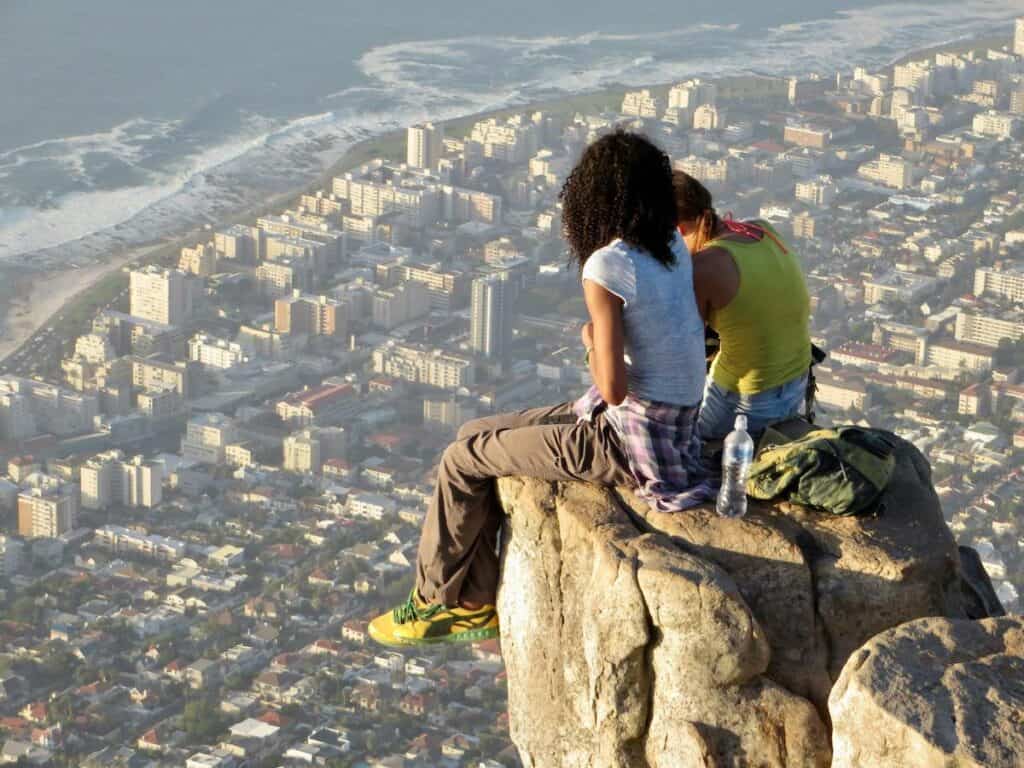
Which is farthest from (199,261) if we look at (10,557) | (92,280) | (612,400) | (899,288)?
(612,400)

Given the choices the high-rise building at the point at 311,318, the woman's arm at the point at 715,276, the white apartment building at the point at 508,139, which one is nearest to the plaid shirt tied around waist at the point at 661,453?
the woman's arm at the point at 715,276

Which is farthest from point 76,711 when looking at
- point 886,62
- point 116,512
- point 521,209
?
point 886,62

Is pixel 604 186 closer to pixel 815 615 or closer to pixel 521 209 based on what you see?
pixel 815 615

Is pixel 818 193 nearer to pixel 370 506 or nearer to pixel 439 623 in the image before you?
pixel 370 506

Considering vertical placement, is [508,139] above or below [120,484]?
above

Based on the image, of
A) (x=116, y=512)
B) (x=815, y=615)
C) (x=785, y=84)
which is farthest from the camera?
(x=785, y=84)
